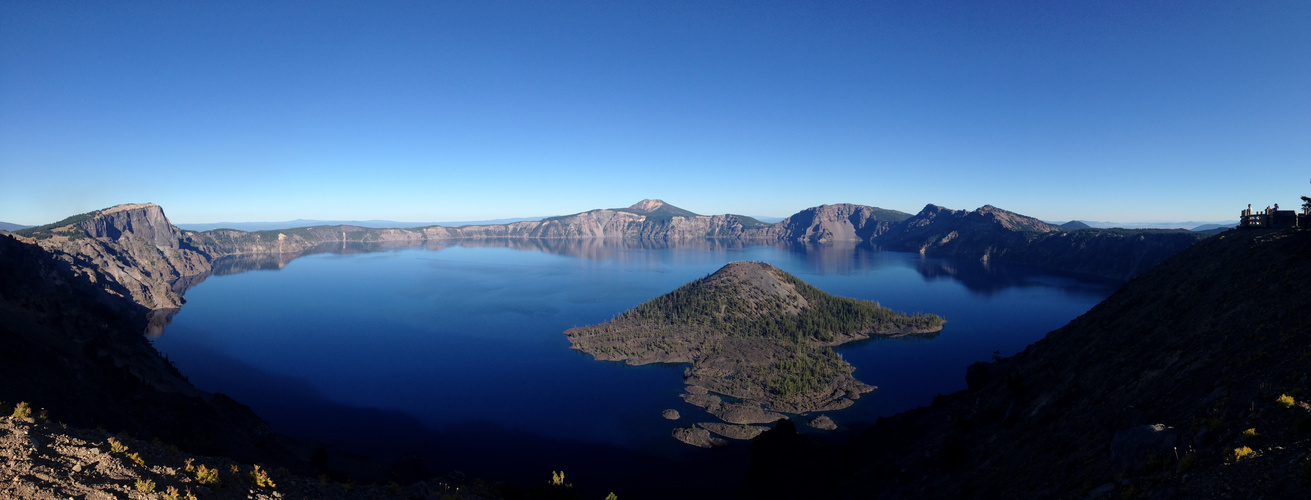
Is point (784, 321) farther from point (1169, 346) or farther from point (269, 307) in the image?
point (269, 307)

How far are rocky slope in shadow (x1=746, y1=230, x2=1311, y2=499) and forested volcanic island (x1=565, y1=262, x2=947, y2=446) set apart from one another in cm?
2883

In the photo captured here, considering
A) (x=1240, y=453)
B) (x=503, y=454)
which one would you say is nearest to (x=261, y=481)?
(x=1240, y=453)

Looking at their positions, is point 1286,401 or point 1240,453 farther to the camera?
point 1286,401

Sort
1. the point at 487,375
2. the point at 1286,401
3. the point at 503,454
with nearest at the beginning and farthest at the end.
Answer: the point at 1286,401 < the point at 503,454 < the point at 487,375

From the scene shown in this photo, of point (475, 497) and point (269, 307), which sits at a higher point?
point (475, 497)

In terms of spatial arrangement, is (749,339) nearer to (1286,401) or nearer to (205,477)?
(1286,401)

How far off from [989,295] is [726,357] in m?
143

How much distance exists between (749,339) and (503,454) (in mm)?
65362

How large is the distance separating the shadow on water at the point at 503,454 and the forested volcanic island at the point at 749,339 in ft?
23.5

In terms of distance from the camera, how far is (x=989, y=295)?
19025 centimetres

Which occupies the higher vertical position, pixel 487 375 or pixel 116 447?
pixel 116 447

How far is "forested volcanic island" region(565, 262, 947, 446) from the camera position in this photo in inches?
3233

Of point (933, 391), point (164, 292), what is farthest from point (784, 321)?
point (164, 292)

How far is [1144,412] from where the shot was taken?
22172mm
